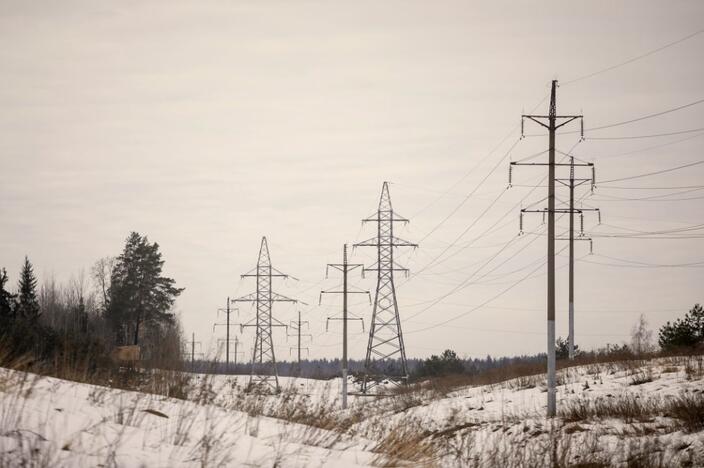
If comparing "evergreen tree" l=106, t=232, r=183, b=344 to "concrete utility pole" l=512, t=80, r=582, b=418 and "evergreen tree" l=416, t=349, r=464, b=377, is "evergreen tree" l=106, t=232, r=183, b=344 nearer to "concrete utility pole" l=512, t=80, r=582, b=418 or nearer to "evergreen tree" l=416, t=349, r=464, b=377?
"evergreen tree" l=416, t=349, r=464, b=377

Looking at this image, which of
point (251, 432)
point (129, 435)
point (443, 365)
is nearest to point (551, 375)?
point (251, 432)

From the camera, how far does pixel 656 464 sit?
38.5ft

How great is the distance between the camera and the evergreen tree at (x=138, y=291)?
7700cm

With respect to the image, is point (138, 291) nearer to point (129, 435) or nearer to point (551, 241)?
point (551, 241)

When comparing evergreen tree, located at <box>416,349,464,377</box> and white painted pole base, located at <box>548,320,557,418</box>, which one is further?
evergreen tree, located at <box>416,349,464,377</box>

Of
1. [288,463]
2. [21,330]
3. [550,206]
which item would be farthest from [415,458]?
[550,206]

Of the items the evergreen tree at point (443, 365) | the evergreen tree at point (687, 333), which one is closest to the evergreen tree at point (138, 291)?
the evergreen tree at point (443, 365)

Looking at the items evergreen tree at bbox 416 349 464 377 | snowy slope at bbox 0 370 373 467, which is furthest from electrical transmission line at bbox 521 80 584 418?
evergreen tree at bbox 416 349 464 377

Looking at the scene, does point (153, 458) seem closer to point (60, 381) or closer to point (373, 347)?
point (60, 381)

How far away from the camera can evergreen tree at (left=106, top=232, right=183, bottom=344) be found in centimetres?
7700

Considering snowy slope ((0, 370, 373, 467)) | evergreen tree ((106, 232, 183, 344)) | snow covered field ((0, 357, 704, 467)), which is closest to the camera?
snowy slope ((0, 370, 373, 467))

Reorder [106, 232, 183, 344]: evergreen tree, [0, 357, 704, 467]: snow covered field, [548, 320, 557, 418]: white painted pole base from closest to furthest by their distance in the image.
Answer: [0, 357, 704, 467]: snow covered field < [548, 320, 557, 418]: white painted pole base < [106, 232, 183, 344]: evergreen tree

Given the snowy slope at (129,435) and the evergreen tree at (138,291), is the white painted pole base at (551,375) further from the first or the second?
the evergreen tree at (138,291)

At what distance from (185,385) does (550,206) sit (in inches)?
664
